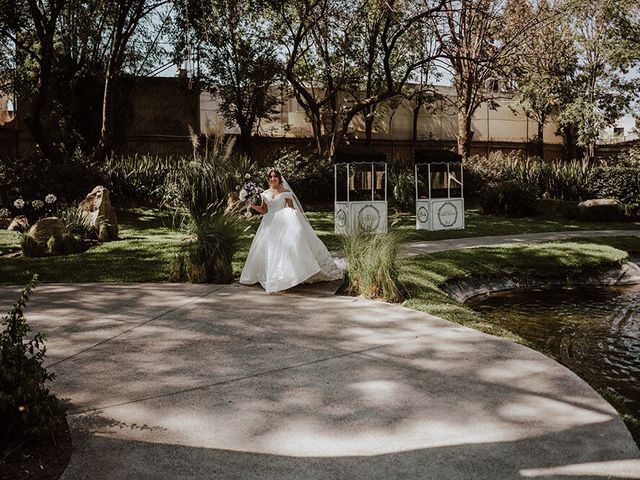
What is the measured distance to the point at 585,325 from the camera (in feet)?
26.3

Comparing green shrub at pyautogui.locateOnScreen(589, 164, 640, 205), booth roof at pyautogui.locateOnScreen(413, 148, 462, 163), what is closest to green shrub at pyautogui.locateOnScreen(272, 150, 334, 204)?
booth roof at pyautogui.locateOnScreen(413, 148, 462, 163)

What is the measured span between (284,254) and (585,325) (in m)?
3.85

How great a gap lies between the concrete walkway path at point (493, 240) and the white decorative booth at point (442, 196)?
5.64ft

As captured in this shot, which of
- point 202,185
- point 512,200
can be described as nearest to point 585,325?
point 202,185

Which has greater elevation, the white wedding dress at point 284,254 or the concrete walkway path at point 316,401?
the white wedding dress at point 284,254

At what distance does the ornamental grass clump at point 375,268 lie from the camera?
309 inches

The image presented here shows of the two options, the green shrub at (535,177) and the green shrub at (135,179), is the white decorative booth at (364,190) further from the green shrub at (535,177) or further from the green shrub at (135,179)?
the green shrub at (535,177)

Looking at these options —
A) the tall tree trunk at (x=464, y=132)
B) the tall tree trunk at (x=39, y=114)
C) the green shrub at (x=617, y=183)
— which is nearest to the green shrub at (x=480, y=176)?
the tall tree trunk at (x=464, y=132)

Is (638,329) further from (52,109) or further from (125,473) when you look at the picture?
(52,109)

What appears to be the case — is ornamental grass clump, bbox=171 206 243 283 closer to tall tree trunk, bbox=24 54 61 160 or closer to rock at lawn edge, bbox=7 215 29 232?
rock at lawn edge, bbox=7 215 29 232

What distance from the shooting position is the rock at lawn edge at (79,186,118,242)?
1320 centimetres

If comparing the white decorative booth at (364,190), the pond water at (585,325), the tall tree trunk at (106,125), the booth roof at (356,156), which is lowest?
the pond water at (585,325)

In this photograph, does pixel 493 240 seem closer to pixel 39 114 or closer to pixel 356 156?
pixel 356 156

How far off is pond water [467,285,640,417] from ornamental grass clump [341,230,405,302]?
149 cm
